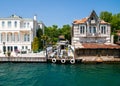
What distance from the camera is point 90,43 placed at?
63.2m

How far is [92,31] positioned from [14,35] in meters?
20.9

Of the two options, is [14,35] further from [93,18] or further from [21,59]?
[93,18]

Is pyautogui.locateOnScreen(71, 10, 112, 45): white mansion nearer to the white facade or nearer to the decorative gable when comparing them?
the decorative gable

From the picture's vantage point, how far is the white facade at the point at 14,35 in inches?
A: 2532

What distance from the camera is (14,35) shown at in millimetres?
64688

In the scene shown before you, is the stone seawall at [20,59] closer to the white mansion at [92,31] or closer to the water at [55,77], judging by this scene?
the water at [55,77]

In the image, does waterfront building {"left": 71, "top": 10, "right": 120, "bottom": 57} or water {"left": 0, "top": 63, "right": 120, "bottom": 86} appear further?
waterfront building {"left": 71, "top": 10, "right": 120, "bottom": 57}

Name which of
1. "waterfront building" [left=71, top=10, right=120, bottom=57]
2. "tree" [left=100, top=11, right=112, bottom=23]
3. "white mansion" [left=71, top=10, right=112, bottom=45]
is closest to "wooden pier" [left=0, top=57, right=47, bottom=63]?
"waterfront building" [left=71, top=10, right=120, bottom=57]

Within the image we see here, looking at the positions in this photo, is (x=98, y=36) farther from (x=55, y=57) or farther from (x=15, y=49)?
(x=15, y=49)

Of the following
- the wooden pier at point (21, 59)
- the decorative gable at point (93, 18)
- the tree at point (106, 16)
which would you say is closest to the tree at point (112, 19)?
the tree at point (106, 16)

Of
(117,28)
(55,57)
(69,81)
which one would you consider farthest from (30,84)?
(117,28)

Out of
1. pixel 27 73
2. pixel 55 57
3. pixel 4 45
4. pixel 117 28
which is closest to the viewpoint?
pixel 27 73

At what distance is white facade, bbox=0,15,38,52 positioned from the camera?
64312 millimetres

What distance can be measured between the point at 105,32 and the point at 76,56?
42.9 feet
